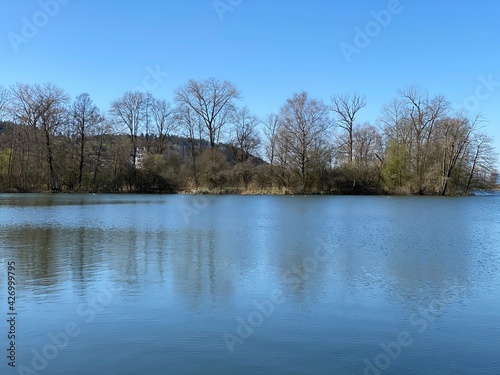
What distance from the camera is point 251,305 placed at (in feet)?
23.3

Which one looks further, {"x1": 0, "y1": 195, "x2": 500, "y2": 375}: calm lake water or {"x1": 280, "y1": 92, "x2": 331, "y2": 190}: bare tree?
{"x1": 280, "y1": 92, "x2": 331, "y2": 190}: bare tree

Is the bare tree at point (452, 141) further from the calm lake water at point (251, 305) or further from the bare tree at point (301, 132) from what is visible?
the calm lake water at point (251, 305)

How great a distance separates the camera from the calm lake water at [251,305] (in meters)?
5.03

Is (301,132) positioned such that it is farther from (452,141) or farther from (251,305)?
(251,305)

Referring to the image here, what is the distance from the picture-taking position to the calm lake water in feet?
16.5

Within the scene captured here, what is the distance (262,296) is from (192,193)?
138 feet

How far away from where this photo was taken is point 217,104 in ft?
176

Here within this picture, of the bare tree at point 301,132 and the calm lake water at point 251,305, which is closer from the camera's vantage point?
the calm lake water at point 251,305

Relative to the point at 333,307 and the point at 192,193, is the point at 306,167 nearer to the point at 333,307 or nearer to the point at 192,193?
the point at 192,193

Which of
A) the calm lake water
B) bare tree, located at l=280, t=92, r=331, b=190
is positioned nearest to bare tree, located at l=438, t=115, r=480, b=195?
bare tree, located at l=280, t=92, r=331, b=190

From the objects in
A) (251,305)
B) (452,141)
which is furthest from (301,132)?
(251,305)

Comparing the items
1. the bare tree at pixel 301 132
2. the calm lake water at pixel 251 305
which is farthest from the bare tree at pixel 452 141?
the calm lake water at pixel 251 305

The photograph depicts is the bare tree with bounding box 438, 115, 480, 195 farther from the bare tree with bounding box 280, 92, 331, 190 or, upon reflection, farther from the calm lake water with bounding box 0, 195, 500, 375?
the calm lake water with bounding box 0, 195, 500, 375

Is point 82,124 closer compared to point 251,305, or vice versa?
point 251,305
